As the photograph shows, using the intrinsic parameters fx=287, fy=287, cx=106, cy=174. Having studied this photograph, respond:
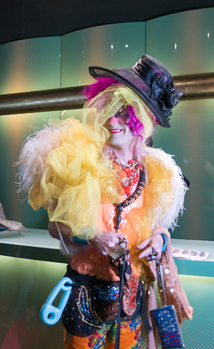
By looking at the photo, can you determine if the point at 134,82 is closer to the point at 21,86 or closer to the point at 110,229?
the point at 110,229

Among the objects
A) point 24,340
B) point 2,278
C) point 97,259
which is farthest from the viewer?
point 2,278

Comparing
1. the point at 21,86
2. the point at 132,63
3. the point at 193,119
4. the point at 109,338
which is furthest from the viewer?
the point at 21,86

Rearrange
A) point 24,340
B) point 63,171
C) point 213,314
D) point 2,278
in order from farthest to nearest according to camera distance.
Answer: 1. point 2,278
2. point 24,340
3. point 213,314
4. point 63,171

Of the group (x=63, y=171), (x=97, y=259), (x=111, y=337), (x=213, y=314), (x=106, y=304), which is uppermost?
(x=63, y=171)

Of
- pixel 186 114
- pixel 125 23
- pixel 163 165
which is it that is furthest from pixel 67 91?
pixel 163 165

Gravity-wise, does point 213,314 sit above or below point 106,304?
below

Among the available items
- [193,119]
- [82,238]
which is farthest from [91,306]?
[193,119]

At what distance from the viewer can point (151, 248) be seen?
31.7 inches

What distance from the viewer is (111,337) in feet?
2.85

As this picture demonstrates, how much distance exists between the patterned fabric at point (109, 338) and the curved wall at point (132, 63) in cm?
154

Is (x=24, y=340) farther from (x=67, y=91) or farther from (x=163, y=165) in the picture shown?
(x=67, y=91)

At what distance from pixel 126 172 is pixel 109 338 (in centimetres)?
51

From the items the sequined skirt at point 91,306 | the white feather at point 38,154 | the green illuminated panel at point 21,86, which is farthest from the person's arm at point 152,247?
the green illuminated panel at point 21,86

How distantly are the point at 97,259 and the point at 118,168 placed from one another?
0.28 m
